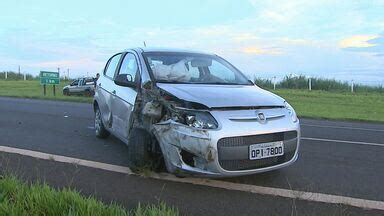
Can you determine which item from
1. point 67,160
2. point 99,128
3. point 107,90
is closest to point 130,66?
point 107,90

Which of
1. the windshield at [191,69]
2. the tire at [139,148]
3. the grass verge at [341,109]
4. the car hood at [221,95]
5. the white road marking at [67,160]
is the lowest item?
the grass verge at [341,109]

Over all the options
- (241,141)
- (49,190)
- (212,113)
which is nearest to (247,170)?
(241,141)

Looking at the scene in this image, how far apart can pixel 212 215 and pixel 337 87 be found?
35.2 meters

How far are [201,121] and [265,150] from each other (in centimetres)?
76

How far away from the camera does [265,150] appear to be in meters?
5.71

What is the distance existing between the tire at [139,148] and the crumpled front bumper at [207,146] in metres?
0.34

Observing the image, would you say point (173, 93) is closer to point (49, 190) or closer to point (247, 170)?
point (247, 170)

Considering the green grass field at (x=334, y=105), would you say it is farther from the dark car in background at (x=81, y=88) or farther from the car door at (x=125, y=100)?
the car door at (x=125, y=100)

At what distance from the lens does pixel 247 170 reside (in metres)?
5.67

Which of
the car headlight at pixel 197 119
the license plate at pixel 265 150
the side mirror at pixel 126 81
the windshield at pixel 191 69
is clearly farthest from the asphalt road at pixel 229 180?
the windshield at pixel 191 69

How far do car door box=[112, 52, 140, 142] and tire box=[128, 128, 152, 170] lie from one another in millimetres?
A: 625

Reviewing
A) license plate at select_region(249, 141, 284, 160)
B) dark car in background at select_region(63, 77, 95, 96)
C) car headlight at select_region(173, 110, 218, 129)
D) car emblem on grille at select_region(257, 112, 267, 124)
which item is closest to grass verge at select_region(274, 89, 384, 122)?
license plate at select_region(249, 141, 284, 160)

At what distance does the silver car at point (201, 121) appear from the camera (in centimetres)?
555

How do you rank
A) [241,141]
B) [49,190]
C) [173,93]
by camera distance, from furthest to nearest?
[173,93] < [241,141] < [49,190]
